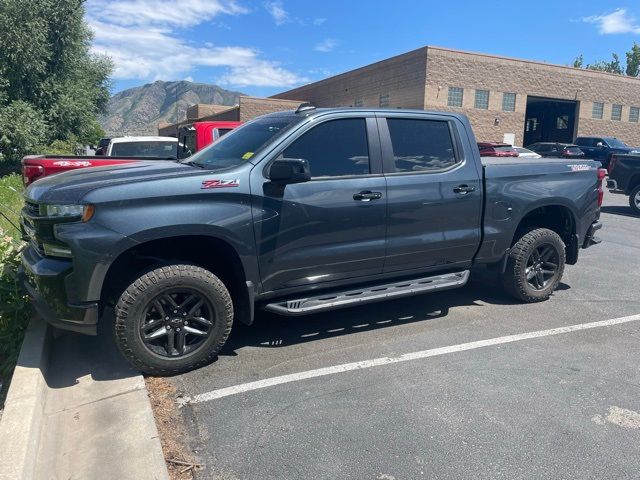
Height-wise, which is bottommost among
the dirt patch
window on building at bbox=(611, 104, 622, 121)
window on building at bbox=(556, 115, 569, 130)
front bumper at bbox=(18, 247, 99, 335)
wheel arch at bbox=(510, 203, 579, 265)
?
the dirt patch

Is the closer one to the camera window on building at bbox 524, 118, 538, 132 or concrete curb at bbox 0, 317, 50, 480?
concrete curb at bbox 0, 317, 50, 480

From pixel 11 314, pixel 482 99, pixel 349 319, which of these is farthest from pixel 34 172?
pixel 482 99

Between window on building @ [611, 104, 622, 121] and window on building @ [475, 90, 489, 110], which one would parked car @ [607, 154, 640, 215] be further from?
window on building @ [611, 104, 622, 121]

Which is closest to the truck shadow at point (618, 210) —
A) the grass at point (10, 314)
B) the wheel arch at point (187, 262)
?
the wheel arch at point (187, 262)

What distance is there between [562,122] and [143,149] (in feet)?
134

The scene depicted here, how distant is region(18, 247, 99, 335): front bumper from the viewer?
11.5 ft

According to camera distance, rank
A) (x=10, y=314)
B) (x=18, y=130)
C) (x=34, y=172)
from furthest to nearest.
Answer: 1. (x=18, y=130)
2. (x=34, y=172)
3. (x=10, y=314)

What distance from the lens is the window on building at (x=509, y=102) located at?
119ft

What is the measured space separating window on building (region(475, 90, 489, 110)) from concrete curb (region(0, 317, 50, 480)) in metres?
35.5

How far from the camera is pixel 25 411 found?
9.90 feet

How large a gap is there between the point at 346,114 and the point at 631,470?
3236 mm

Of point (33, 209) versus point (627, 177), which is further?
point (627, 177)

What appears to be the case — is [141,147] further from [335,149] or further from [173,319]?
[173,319]

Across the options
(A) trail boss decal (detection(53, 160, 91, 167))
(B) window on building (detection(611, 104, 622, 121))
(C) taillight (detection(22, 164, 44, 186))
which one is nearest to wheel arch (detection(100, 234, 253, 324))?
(A) trail boss decal (detection(53, 160, 91, 167))
